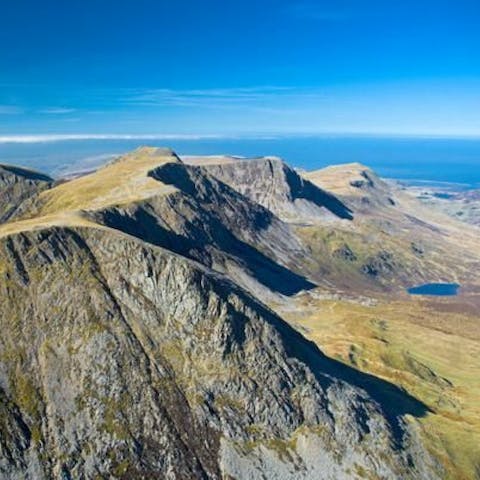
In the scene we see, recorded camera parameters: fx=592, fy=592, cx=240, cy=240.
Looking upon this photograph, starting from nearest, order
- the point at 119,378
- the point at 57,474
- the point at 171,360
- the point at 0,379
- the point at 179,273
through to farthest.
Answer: the point at 57,474 → the point at 0,379 → the point at 119,378 → the point at 171,360 → the point at 179,273

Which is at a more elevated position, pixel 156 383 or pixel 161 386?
pixel 156 383

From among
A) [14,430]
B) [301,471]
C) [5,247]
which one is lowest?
[301,471]

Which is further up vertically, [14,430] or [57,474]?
[14,430]

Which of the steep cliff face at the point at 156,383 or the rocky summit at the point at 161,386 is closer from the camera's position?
the steep cliff face at the point at 156,383

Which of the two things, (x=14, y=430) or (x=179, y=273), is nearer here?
(x=14, y=430)

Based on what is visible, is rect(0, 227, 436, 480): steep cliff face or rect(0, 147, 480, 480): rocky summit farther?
rect(0, 147, 480, 480): rocky summit

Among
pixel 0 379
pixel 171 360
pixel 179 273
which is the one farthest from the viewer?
pixel 179 273

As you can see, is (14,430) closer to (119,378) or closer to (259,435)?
(119,378)

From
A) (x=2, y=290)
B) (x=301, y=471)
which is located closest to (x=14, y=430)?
(x=2, y=290)
